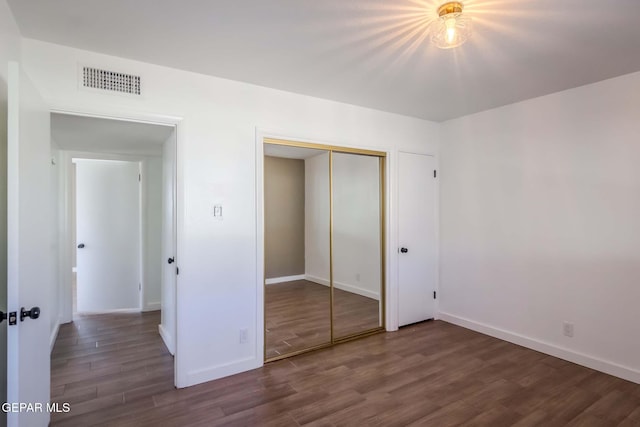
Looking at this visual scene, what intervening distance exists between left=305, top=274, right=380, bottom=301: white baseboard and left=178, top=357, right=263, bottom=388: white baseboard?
1143mm

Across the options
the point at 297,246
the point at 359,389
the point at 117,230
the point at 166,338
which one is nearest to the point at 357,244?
the point at 297,246

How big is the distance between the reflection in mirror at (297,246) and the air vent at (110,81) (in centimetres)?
132

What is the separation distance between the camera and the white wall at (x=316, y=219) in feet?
12.2

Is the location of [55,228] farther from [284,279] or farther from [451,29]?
[451,29]

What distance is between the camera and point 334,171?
12.3 ft

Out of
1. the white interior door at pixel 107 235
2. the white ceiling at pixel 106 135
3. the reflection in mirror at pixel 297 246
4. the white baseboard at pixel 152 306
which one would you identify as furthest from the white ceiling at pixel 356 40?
the white baseboard at pixel 152 306

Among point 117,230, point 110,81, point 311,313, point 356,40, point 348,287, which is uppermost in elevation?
point 356,40

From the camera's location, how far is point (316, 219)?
3.87 metres

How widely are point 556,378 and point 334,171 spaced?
274cm

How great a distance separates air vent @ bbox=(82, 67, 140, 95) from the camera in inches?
93.0

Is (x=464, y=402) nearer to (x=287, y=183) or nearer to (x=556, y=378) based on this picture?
(x=556, y=378)

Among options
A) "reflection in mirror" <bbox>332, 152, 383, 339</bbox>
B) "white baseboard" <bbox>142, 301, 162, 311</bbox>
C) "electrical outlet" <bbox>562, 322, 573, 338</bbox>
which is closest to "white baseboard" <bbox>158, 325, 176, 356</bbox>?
"white baseboard" <bbox>142, 301, 162, 311</bbox>

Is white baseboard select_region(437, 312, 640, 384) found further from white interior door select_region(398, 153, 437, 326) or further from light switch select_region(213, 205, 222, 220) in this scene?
light switch select_region(213, 205, 222, 220)

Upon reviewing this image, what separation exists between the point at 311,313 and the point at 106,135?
285cm
